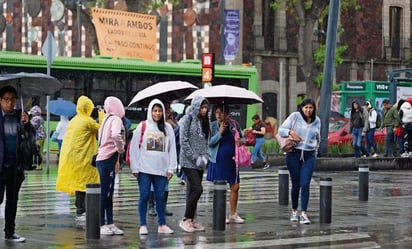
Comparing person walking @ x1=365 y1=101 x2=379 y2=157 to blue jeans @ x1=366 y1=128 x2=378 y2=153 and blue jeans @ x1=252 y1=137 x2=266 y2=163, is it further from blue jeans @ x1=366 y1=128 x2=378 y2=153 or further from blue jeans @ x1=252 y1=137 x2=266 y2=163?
blue jeans @ x1=252 y1=137 x2=266 y2=163

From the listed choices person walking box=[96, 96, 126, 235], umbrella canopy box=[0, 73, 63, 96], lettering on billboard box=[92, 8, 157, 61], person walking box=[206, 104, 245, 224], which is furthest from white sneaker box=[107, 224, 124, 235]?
lettering on billboard box=[92, 8, 157, 61]

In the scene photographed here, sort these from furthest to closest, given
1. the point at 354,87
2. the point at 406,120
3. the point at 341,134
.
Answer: the point at 354,87, the point at 341,134, the point at 406,120

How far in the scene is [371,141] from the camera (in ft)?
116

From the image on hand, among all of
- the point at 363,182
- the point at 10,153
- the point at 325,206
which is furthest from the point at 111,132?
the point at 363,182

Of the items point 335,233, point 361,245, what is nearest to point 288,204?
point 335,233

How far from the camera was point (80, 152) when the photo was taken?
1612 centimetres

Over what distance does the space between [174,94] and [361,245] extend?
19.2 ft

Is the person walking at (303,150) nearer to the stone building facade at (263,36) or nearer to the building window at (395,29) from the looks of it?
the stone building facade at (263,36)

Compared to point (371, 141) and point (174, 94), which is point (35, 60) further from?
point (174, 94)

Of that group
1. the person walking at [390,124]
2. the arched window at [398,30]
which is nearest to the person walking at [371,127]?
the person walking at [390,124]

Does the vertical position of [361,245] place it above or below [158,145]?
below

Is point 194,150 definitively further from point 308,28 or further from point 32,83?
point 308,28

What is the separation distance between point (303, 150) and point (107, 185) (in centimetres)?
318

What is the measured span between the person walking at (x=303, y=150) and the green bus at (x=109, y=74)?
61.5 ft
